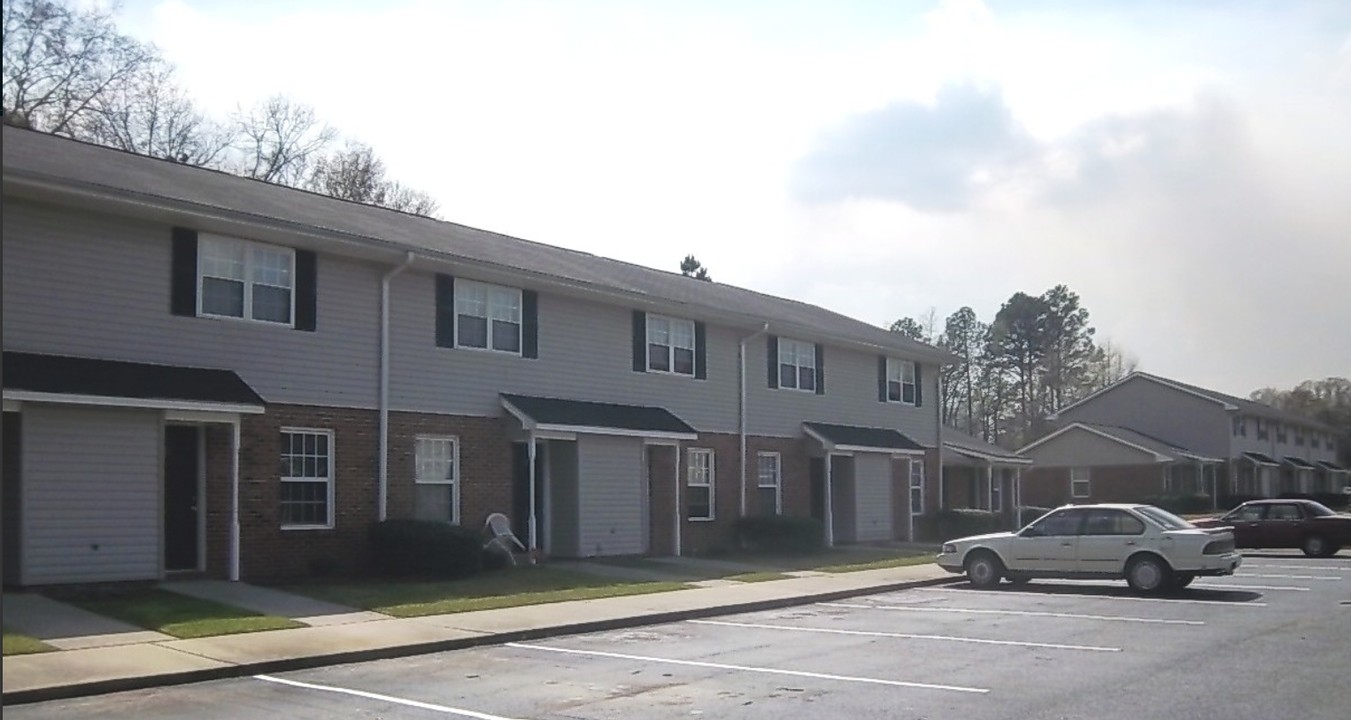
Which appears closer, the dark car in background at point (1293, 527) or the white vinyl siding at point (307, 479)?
the white vinyl siding at point (307, 479)

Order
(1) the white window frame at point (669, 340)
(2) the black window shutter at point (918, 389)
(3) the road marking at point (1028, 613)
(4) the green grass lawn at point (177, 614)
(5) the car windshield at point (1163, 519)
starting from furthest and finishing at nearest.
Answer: (2) the black window shutter at point (918, 389)
(1) the white window frame at point (669, 340)
(5) the car windshield at point (1163, 519)
(3) the road marking at point (1028, 613)
(4) the green grass lawn at point (177, 614)

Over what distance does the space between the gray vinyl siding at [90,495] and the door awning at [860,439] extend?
18776mm

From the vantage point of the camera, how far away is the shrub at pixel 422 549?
21469 millimetres

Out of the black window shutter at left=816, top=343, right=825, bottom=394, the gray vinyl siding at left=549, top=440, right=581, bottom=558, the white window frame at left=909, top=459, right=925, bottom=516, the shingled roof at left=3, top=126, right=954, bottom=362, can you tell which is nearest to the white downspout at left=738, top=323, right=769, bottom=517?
the shingled roof at left=3, top=126, right=954, bottom=362

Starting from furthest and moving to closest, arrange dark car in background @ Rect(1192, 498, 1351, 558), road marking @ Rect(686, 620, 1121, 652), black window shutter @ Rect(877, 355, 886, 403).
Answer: black window shutter @ Rect(877, 355, 886, 403), dark car in background @ Rect(1192, 498, 1351, 558), road marking @ Rect(686, 620, 1121, 652)

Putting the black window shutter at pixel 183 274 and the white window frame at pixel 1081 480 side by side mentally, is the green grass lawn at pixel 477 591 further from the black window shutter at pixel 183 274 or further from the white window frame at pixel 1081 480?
the white window frame at pixel 1081 480

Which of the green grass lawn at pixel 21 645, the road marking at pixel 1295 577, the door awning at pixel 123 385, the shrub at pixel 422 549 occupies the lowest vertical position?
the road marking at pixel 1295 577

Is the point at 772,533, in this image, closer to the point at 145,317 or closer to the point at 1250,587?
the point at 1250,587

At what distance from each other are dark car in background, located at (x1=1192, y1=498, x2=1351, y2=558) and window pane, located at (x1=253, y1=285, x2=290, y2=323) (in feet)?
76.8

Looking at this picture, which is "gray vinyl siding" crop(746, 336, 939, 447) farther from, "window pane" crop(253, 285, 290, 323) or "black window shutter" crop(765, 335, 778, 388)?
"window pane" crop(253, 285, 290, 323)

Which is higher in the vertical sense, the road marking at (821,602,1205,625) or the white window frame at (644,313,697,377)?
the white window frame at (644,313,697,377)

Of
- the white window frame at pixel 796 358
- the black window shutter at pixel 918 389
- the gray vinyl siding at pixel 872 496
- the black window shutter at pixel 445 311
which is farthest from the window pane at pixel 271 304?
the black window shutter at pixel 918 389

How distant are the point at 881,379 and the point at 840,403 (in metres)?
2.75

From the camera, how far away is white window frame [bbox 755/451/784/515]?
32594 millimetres
